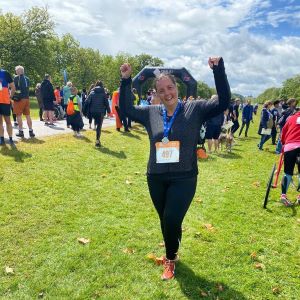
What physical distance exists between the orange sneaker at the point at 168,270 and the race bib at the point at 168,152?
1.33 metres

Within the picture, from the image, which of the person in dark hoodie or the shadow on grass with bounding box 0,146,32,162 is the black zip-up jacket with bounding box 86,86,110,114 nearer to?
the person in dark hoodie

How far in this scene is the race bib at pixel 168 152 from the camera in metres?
3.50

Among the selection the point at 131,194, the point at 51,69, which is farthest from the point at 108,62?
the point at 131,194

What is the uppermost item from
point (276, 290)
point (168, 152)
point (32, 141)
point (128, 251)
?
point (168, 152)

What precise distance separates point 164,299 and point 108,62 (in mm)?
83374

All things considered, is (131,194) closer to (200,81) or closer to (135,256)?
(135,256)

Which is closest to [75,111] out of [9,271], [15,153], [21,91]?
[21,91]

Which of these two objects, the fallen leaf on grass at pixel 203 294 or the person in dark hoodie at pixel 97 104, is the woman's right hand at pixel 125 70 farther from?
the person in dark hoodie at pixel 97 104

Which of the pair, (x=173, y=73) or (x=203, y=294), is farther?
(x=173, y=73)

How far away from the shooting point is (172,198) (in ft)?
11.7

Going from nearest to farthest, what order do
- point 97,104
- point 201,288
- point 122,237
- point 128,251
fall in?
point 201,288
point 128,251
point 122,237
point 97,104

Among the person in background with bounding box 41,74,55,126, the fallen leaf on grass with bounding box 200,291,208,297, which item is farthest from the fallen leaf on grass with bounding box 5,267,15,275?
the person in background with bounding box 41,74,55,126

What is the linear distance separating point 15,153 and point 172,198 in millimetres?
6834

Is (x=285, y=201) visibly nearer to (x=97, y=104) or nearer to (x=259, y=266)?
(x=259, y=266)
